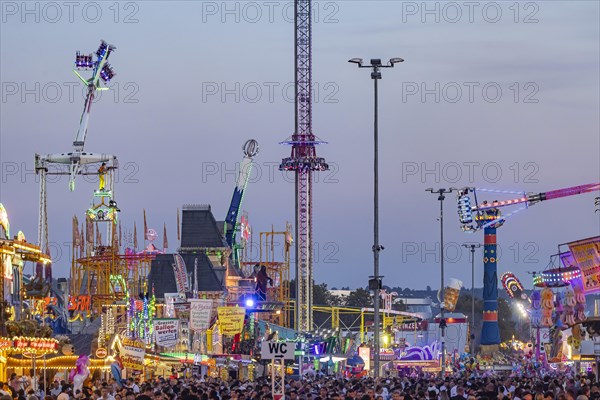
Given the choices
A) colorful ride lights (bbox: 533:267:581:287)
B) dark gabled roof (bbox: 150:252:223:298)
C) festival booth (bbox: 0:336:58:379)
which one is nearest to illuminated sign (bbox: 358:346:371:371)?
colorful ride lights (bbox: 533:267:581:287)

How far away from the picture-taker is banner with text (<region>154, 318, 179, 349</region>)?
63562 millimetres

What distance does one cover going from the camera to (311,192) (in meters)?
121

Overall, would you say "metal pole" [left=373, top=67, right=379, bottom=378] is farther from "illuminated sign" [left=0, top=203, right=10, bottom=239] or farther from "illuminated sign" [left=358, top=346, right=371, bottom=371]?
"illuminated sign" [left=358, top=346, right=371, bottom=371]

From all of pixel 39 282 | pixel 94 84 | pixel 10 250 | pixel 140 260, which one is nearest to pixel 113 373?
pixel 39 282

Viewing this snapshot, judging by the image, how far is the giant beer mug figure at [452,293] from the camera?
134m

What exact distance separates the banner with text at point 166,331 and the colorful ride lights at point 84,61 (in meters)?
21.8

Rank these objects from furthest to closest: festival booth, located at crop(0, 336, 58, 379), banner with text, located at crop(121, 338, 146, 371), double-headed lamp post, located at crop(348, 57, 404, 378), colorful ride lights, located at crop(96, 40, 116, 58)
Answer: colorful ride lights, located at crop(96, 40, 116, 58), banner with text, located at crop(121, 338, 146, 371), double-headed lamp post, located at crop(348, 57, 404, 378), festival booth, located at crop(0, 336, 58, 379)

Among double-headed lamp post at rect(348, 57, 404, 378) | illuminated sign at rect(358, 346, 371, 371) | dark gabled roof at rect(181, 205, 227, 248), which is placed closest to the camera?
double-headed lamp post at rect(348, 57, 404, 378)

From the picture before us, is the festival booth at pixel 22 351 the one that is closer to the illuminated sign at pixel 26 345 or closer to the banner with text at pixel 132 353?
the illuminated sign at pixel 26 345

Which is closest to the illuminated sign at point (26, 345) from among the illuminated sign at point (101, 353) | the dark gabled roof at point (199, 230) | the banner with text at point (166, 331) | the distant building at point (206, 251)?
the illuminated sign at point (101, 353)

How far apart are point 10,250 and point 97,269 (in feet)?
104

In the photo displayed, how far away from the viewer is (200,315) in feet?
230

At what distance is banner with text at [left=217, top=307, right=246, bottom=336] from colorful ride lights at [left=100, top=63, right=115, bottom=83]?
1691cm

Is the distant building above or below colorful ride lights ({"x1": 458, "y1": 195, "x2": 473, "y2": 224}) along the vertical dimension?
below
